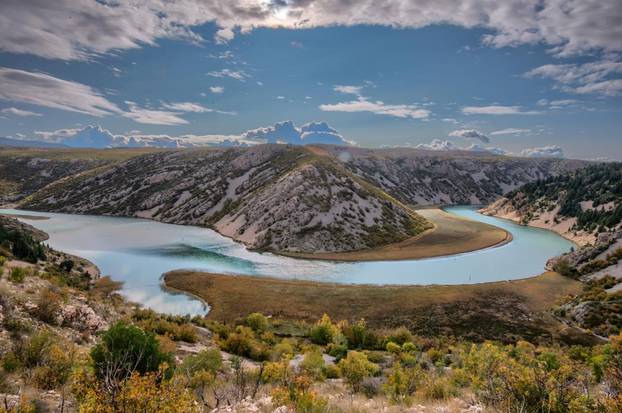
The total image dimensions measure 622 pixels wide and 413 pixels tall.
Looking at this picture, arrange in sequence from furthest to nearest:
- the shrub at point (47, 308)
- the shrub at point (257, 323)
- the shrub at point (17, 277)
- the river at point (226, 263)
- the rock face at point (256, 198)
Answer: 1. the rock face at point (256, 198)
2. the river at point (226, 263)
3. the shrub at point (257, 323)
4. the shrub at point (17, 277)
5. the shrub at point (47, 308)

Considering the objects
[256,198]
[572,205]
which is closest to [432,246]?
[256,198]

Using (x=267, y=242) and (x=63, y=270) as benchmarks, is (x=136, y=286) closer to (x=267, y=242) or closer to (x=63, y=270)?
(x=63, y=270)

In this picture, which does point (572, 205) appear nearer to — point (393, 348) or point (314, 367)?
point (393, 348)

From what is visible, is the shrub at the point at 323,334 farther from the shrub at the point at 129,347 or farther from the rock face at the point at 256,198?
the rock face at the point at 256,198

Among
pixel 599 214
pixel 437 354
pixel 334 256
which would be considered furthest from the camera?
pixel 599 214

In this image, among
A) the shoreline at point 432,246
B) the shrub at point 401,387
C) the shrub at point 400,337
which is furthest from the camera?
the shoreline at point 432,246

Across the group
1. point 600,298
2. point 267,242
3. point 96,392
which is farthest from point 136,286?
point 600,298

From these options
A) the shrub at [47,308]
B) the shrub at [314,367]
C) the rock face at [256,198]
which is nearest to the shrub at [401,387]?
the shrub at [314,367]
